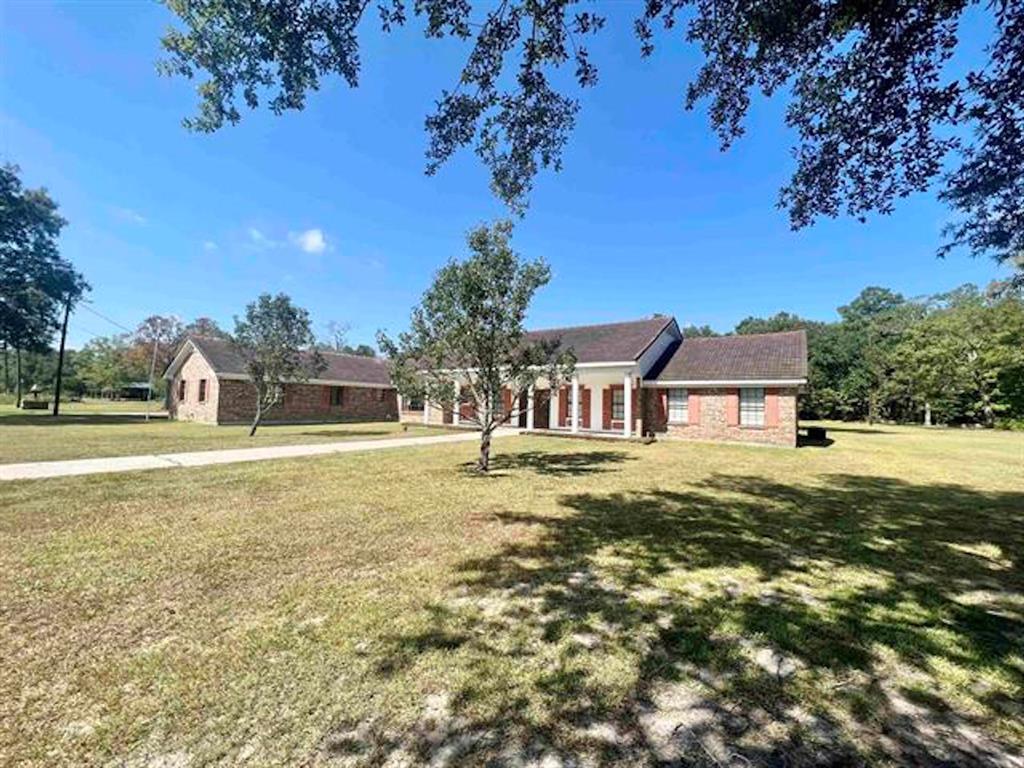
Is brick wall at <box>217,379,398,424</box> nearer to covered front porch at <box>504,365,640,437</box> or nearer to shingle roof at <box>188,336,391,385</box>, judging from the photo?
A: shingle roof at <box>188,336,391,385</box>

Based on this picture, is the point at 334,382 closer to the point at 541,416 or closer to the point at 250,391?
the point at 250,391

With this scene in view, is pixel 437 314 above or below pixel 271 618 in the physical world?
above

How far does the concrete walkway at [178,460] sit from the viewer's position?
9.11 metres

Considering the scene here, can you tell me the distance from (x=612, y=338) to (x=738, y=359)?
5.45 metres

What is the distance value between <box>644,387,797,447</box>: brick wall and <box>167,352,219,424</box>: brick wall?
21.9 meters

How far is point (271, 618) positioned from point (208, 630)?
418 millimetres

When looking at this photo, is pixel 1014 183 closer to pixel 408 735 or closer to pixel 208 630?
pixel 408 735

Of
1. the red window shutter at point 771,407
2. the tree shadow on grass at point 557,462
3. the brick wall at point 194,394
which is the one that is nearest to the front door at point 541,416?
the tree shadow on grass at point 557,462

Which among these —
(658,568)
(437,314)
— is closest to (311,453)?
(437,314)

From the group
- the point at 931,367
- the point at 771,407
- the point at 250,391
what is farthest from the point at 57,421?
the point at 931,367

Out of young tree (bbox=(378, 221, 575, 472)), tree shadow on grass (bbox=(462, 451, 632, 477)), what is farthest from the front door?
young tree (bbox=(378, 221, 575, 472))

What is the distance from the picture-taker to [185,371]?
28.0m

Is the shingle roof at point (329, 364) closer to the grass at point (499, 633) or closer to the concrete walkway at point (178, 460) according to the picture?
the concrete walkway at point (178, 460)

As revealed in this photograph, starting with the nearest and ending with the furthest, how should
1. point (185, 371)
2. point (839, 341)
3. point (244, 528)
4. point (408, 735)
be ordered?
1. point (408, 735)
2. point (244, 528)
3. point (185, 371)
4. point (839, 341)
